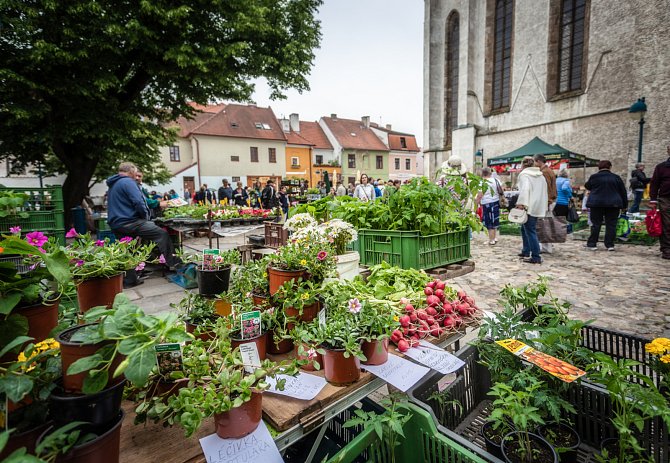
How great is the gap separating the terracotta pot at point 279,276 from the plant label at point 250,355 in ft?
1.35

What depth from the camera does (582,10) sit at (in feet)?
44.4

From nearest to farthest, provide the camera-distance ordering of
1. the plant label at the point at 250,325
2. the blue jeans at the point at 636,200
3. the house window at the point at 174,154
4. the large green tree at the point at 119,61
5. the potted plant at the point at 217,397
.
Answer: the potted plant at the point at 217,397 → the plant label at the point at 250,325 → the large green tree at the point at 119,61 → the blue jeans at the point at 636,200 → the house window at the point at 174,154

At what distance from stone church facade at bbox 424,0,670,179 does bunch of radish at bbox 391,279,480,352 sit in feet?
46.9

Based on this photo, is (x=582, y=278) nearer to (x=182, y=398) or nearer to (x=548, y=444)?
(x=548, y=444)

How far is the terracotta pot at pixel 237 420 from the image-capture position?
1.01m

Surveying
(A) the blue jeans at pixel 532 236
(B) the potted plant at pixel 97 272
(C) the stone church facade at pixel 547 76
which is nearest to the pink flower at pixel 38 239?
(B) the potted plant at pixel 97 272

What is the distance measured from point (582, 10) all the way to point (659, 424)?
17.7 m

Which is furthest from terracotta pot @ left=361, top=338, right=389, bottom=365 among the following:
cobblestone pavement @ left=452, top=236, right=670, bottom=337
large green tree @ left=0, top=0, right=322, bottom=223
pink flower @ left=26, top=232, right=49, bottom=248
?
large green tree @ left=0, top=0, right=322, bottom=223

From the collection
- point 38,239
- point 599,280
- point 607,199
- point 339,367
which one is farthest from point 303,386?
point 607,199

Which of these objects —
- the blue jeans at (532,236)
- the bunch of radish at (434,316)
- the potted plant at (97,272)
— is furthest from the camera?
the blue jeans at (532,236)

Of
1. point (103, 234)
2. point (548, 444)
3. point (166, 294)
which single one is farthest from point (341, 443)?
point (103, 234)

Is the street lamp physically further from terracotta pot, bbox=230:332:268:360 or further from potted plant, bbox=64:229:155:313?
potted plant, bbox=64:229:155:313

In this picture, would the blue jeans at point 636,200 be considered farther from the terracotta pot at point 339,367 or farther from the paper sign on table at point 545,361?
the terracotta pot at point 339,367

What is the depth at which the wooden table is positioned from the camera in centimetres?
98
